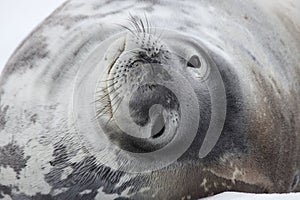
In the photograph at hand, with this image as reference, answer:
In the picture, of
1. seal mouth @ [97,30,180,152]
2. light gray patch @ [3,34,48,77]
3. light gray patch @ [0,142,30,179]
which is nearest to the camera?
seal mouth @ [97,30,180,152]

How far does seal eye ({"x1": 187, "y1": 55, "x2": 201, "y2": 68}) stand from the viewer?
2433mm

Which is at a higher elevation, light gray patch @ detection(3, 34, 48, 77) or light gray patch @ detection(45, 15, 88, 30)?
light gray patch @ detection(45, 15, 88, 30)

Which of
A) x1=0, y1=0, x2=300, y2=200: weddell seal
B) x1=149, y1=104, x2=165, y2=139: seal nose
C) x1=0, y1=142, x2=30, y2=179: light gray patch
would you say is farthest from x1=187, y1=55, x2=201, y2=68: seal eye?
x1=0, y1=142, x2=30, y2=179: light gray patch

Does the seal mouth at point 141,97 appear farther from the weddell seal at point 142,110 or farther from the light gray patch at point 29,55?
the light gray patch at point 29,55

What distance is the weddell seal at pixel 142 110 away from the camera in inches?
90.3

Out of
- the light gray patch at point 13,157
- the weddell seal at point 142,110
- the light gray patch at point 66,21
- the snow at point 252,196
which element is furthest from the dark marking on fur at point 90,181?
the light gray patch at point 66,21

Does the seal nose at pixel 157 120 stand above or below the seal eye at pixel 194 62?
below

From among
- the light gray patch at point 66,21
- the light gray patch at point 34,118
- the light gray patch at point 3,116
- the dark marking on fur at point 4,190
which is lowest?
the dark marking on fur at point 4,190

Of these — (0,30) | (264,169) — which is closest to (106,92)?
(264,169)

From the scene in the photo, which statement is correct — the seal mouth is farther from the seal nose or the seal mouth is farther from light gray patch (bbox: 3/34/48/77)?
light gray patch (bbox: 3/34/48/77)

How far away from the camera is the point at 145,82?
223 cm

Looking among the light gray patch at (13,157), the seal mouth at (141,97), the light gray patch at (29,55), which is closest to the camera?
the seal mouth at (141,97)

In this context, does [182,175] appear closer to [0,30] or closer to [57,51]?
[57,51]

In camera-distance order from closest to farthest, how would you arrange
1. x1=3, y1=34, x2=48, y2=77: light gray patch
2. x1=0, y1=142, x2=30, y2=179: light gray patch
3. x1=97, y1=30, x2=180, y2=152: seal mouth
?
x1=97, y1=30, x2=180, y2=152: seal mouth
x1=0, y1=142, x2=30, y2=179: light gray patch
x1=3, y1=34, x2=48, y2=77: light gray patch
